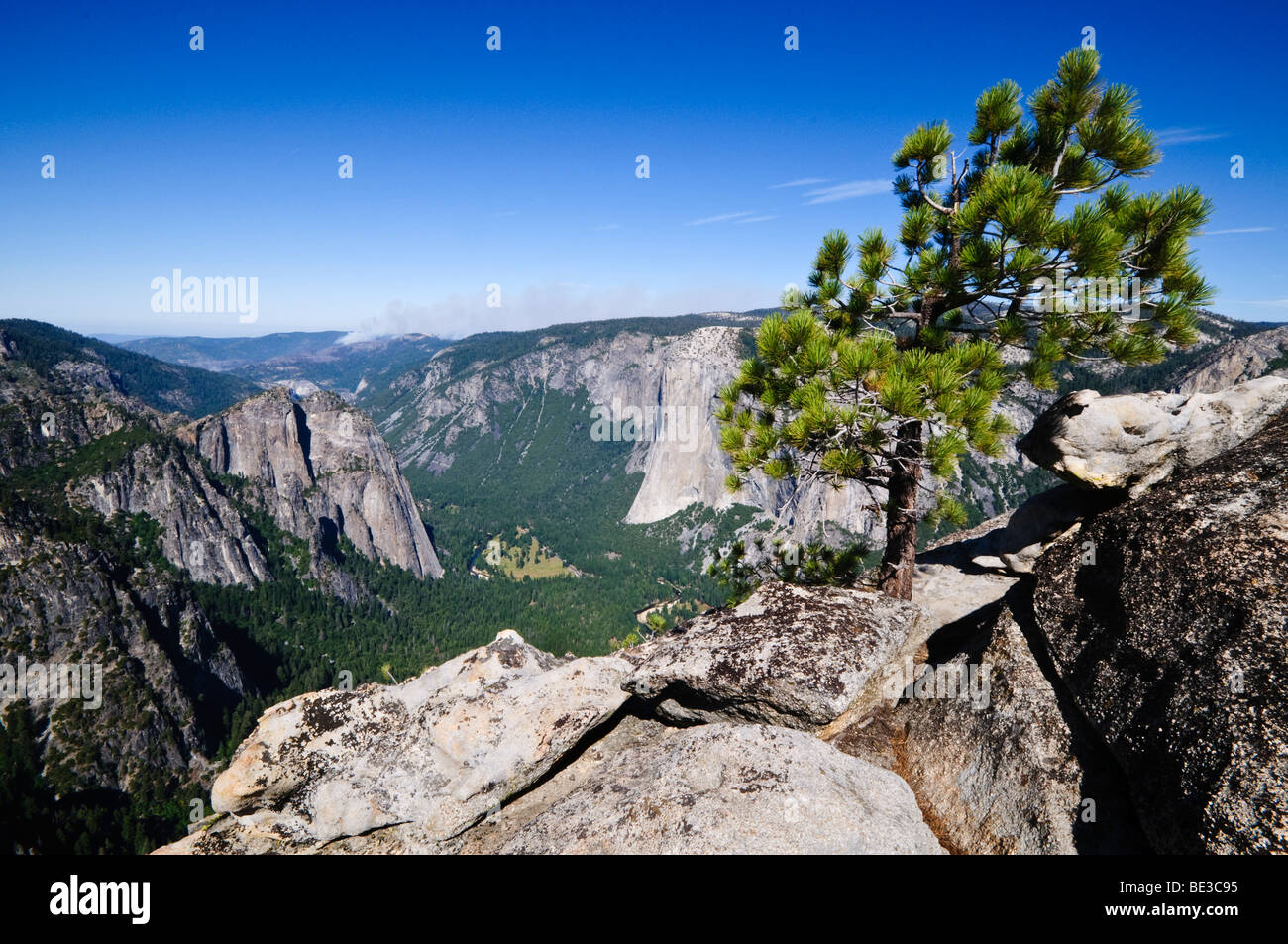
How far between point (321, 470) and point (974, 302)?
8038 inches

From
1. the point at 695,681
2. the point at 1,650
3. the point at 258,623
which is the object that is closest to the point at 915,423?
the point at 695,681

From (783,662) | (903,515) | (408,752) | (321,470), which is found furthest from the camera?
(321,470)

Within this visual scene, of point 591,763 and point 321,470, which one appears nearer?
point 591,763

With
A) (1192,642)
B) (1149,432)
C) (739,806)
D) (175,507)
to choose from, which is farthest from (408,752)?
(175,507)

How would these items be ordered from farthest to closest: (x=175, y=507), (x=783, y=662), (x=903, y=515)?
(x=175, y=507), (x=903, y=515), (x=783, y=662)

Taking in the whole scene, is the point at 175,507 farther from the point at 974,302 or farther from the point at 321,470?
the point at 974,302

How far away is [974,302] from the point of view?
25.0 feet

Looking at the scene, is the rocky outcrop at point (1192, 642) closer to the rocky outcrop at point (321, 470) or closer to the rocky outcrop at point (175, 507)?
the rocky outcrop at point (175, 507)

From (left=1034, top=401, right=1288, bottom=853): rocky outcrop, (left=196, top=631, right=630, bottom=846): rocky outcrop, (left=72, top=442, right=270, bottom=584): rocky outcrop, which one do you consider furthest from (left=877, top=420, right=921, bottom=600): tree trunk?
(left=72, top=442, right=270, bottom=584): rocky outcrop

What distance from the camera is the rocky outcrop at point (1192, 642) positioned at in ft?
13.0

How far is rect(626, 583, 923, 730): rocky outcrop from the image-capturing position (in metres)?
6.84

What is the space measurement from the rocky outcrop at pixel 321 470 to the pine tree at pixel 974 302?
18197 cm

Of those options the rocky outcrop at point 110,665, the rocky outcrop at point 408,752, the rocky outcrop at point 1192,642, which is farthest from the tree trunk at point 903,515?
the rocky outcrop at point 110,665

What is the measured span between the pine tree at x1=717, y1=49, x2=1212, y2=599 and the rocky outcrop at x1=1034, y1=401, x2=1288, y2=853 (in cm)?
170
